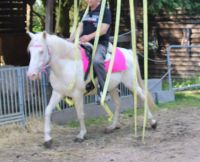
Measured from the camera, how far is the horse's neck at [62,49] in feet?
22.8

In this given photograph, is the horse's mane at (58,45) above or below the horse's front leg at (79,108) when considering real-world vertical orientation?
above

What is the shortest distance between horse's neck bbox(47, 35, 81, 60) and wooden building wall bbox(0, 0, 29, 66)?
26.1 feet

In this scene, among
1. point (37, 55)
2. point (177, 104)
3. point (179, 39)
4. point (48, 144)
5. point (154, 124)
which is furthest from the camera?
point (179, 39)

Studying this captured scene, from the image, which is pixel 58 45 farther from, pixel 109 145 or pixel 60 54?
pixel 109 145

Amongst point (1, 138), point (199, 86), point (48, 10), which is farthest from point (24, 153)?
point (199, 86)

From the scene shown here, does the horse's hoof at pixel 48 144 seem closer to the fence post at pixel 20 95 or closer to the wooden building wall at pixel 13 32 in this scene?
the fence post at pixel 20 95

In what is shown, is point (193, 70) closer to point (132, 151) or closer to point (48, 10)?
point (48, 10)

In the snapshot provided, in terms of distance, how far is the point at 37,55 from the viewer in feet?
21.7

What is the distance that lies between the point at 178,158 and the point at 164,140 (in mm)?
1087

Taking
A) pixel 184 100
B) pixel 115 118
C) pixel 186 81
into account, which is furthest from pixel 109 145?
pixel 186 81

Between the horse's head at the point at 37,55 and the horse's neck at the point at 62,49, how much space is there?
15 cm

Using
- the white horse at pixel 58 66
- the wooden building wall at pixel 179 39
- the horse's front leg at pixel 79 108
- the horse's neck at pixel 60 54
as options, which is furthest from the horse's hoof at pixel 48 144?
the wooden building wall at pixel 179 39

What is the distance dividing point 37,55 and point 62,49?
56 centimetres

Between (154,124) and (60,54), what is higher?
(60,54)
